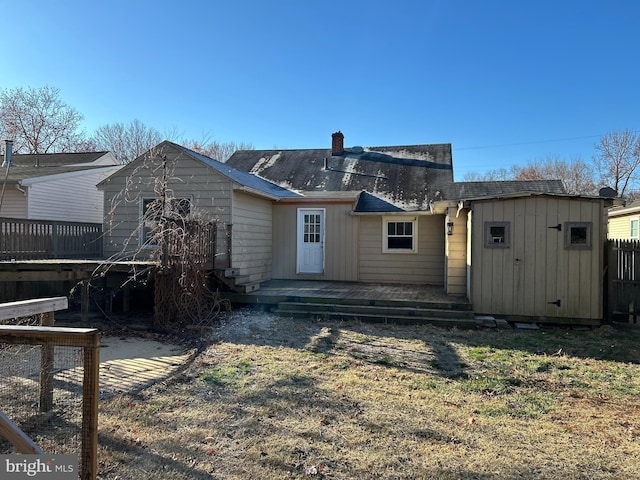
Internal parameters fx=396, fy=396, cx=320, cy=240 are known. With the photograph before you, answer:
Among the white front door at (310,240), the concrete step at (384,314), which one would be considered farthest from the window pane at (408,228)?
Result: the concrete step at (384,314)

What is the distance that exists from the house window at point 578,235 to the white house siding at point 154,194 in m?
7.16

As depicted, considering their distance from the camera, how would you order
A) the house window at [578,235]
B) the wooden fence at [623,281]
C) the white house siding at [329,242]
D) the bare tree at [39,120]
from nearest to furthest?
the house window at [578,235]
the wooden fence at [623,281]
the white house siding at [329,242]
the bare tree at [39,120]

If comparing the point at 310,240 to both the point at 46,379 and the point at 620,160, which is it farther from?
the point at 620,160

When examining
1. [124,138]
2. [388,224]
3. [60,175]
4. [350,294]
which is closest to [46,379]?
[350,294]

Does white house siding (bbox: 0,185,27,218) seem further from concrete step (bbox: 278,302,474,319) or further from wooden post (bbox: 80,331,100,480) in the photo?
wooden post (bbox: 80,331,100,480)

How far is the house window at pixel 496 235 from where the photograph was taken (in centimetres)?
783

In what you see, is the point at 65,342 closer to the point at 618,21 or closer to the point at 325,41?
the point at 325,41

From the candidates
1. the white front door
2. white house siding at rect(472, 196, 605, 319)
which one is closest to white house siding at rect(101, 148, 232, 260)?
the white front door

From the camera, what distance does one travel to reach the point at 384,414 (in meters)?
3.74

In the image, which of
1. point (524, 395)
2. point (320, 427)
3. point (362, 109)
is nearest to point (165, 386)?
point (320, 427)

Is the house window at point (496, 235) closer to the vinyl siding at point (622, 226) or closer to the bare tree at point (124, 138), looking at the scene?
the vinyl siding at point (622, 226)

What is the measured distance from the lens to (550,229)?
765 centimetres

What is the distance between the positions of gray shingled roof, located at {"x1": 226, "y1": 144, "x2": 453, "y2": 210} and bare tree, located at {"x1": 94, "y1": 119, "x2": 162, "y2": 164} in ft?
59.8

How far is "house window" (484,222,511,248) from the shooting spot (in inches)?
308
